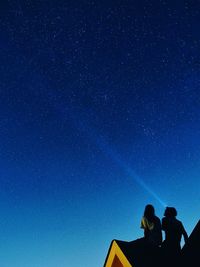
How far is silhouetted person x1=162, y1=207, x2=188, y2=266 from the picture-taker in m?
7.29

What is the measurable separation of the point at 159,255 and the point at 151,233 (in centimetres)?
66

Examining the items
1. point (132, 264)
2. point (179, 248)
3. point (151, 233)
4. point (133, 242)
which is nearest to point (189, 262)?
point (179, 248)

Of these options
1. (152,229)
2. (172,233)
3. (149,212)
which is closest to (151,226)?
(152,229)

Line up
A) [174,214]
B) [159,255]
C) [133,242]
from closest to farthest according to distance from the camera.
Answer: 1. [174,214]
2. [159,255]
3. [133,242]

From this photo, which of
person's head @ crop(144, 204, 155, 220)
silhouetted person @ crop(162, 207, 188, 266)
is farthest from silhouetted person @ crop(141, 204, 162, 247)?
silhouetted person @ crop(162, 207, 188, 266)

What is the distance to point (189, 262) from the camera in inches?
296

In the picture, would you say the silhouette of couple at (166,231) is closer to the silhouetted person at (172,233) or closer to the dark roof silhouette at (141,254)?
the silhouetted person at (172,233)

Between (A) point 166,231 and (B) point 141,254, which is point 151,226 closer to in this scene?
(A) point 166,231

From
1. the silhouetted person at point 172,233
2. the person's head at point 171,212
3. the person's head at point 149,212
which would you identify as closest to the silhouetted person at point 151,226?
the person's head at point 149,212

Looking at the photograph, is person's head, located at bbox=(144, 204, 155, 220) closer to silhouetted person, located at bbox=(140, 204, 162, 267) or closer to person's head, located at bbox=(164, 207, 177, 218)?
silhouetted person, located at bbox=(140, 204, 162, 267)

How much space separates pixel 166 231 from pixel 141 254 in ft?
7.58

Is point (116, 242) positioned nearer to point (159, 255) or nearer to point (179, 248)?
point (159, 255)

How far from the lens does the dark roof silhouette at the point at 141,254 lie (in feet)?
24.7

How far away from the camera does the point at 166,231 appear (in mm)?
7371
